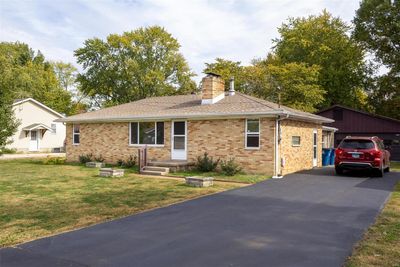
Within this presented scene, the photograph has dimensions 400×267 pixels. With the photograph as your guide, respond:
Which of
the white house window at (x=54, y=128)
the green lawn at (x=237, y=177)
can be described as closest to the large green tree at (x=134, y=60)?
the white house window at (x=54, y=128)

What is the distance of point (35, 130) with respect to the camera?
3722 centimetres

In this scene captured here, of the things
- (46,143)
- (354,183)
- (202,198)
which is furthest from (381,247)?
(46,143)

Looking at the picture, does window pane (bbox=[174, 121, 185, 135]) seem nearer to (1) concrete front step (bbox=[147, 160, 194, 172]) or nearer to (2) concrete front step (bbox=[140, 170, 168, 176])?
(1) concrete front step (bbox=[147, 160, 194, 172])

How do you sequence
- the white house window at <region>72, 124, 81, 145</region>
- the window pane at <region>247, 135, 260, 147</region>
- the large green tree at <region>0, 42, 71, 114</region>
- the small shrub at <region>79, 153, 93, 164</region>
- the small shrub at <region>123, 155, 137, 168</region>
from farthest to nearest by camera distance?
the large green tree at <region>0, 42, 71, 114</region> → the white house window at <region>72, 124, 81, 145</region> → the small shrub at <region>79, 153, 93, 164</region> → the small shrub at <region>123, 155, 137, 168</region> → the window pane at <region>247, 135, 260, 147</region>

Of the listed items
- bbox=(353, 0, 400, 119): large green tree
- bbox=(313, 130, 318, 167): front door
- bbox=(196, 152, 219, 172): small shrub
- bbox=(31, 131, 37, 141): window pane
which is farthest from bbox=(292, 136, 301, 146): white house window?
bbox=(31, 131, 37, 141): window pane

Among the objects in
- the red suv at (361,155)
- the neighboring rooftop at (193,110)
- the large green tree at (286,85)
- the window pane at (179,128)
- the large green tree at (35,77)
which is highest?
the large green tree at (35,77)

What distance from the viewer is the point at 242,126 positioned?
15852mm

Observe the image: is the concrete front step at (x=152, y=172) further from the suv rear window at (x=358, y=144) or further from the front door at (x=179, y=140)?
the suv rear window at (x=358, y=144)

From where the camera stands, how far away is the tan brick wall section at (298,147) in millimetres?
15781

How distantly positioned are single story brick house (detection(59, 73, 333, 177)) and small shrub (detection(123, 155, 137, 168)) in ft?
1.07

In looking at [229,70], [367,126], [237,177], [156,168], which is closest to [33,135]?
[229,70]

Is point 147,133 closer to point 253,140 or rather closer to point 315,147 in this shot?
point 253,140

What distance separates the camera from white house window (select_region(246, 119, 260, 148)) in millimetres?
15525

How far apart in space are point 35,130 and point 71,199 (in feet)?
102
